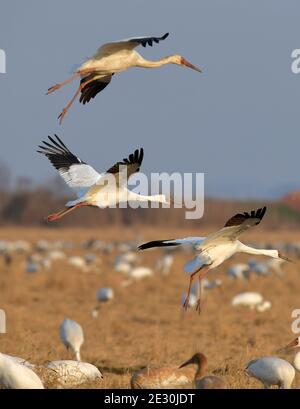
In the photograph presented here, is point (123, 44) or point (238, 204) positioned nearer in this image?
point (123, 44)

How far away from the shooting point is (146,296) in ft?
63.3

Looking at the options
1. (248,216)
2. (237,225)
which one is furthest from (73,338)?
(248,216)

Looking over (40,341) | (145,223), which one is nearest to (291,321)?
(40,341)

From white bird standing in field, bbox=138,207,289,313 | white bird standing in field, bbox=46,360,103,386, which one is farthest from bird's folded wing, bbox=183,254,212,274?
white bird standing in field, bbox=46,360,103,386

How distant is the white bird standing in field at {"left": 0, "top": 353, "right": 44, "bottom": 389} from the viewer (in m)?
7.17

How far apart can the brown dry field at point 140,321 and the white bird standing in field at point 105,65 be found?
7.64ft

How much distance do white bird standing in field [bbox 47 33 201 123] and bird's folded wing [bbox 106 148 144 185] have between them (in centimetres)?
63

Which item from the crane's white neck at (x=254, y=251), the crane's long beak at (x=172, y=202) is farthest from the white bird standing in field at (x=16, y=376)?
the crane's long beak at (x=172, y=202)

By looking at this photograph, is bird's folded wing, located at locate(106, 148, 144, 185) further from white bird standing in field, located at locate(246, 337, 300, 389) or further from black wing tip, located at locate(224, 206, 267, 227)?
white bird standing in field, located at locate(246, 337, 300, 389)

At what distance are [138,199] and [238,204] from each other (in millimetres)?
51174

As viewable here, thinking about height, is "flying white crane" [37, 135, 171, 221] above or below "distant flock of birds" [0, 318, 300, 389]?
above

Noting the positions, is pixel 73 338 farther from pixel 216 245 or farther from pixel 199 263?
pixel 216 245

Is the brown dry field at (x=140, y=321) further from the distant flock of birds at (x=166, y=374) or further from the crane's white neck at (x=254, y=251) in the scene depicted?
the crane's white neck at (x=254, y=251)

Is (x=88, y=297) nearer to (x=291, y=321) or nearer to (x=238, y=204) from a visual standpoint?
(x=291, y=321)
